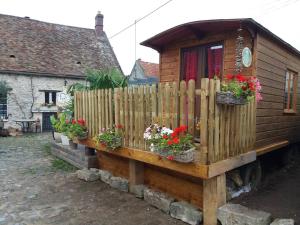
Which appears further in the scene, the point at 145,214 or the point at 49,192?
the point at 49,192

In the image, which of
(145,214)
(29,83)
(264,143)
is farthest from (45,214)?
(29,83)

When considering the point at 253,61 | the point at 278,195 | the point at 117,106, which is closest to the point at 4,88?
the point at 117,106

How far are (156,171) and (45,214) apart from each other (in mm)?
1949

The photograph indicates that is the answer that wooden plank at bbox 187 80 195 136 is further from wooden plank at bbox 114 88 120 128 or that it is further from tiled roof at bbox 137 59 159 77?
tiled roof at bbox 137 59 159 77

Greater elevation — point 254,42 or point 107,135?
point 254,42

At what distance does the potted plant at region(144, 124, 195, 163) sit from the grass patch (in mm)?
3727

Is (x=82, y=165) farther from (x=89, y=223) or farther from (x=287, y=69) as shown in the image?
(x=287, y=69)

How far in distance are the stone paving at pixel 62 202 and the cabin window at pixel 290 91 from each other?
4479mm

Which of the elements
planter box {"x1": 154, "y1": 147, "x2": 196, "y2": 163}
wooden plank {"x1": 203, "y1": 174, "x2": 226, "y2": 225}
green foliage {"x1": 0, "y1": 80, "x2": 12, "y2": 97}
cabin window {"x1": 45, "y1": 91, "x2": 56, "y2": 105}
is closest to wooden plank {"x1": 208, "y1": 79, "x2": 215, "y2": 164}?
planter box {"x1": 154, "y1": 147, "x2": 196, "y2": 163}

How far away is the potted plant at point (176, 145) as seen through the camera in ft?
11.4

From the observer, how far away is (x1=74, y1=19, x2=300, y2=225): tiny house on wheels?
367cm

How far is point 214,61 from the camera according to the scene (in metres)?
5.69

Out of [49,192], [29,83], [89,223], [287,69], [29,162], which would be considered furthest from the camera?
[29,83]

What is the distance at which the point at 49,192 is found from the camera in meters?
5.12
